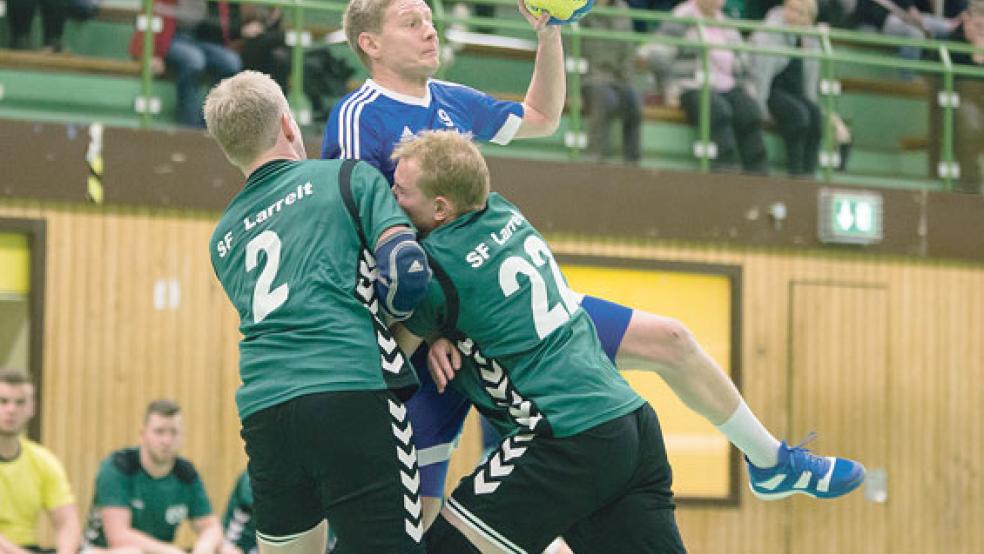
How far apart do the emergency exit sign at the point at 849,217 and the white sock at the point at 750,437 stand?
8258 mm

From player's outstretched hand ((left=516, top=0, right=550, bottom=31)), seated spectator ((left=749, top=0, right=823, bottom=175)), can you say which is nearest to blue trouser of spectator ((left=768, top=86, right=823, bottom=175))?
seated spectator ((left=749, top=0, right=823, bottom=175))

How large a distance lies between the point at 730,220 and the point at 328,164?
30.3ft

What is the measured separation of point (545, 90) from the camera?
224 inches

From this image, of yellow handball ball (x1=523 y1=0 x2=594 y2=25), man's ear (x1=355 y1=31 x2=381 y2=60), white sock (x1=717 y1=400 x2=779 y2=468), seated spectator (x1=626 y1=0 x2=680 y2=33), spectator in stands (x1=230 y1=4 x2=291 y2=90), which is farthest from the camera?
seated spectator (x1=626 y1=0 x2=680 y2=33)

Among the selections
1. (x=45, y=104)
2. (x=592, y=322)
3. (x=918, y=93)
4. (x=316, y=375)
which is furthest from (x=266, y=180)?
(x=918, y=93)

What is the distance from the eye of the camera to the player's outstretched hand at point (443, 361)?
15.8 ft

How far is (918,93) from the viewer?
45.9 feet

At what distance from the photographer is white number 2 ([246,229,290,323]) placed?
4.60 m

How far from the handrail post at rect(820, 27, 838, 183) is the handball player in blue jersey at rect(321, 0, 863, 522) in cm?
801

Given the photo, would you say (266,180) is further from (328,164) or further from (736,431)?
(736,431)

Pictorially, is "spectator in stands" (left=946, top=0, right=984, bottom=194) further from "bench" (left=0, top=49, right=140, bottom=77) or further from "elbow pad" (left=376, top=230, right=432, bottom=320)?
"elbow pad" (left=376, top=230, right=432, bottom=320)

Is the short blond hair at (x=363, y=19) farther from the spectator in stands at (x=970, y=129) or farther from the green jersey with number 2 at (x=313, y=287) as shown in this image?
the spectator in stands at (x=970, y=129)

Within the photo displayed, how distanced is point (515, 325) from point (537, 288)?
124 mm

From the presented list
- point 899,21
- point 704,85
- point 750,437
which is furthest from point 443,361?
point 899,21
